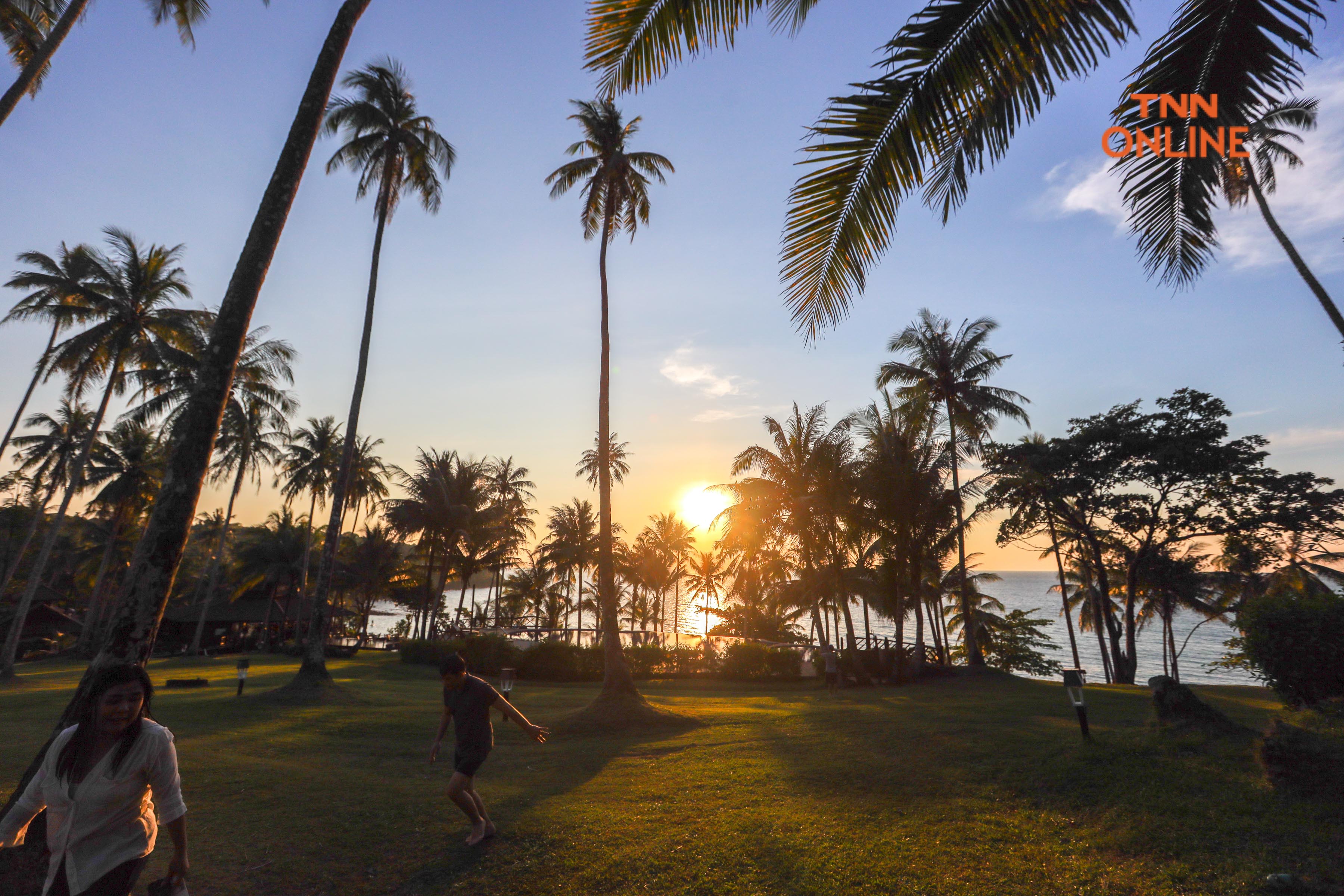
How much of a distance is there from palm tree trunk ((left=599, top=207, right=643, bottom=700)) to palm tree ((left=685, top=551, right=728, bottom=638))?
143 ft

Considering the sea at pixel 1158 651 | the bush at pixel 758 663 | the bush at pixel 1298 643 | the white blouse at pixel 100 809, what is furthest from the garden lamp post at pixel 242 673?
the sea at pixel 1158 651

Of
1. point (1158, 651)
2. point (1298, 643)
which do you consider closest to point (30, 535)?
point (1298, 643)

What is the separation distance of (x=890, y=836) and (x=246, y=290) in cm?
903

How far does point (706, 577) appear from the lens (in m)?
67.0

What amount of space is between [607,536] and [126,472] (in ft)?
119

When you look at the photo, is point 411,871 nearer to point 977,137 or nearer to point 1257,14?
point 977,137

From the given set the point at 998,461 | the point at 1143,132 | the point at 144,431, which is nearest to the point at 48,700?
the point at 1143,132

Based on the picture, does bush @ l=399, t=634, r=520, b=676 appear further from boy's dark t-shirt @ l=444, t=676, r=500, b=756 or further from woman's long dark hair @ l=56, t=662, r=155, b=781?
woman's long dark hair @ l=56, t=662, r=155, b=781

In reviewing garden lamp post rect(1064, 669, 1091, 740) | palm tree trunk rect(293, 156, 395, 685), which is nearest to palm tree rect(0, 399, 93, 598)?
palm tree trunk rect(293, 156, 395, 685)

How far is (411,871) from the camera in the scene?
19.2ft

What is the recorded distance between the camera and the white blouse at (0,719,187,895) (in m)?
3.00

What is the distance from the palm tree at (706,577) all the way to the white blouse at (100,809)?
5701 cm

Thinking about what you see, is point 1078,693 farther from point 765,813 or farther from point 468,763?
point 468,763

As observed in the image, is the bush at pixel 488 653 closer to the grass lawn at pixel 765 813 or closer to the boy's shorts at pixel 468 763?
the grass lawn at pixel 765 813
